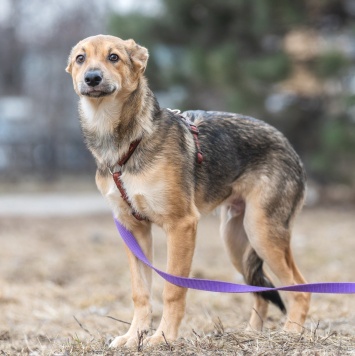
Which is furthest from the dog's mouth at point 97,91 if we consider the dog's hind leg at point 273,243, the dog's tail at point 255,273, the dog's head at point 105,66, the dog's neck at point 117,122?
the dog's tail at point 255,273

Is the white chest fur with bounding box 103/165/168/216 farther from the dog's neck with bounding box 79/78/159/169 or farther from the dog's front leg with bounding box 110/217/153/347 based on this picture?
the dog's front leg with bounding box 110/217/153/347

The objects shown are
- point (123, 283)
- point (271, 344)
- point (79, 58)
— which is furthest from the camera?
point (123, 283)

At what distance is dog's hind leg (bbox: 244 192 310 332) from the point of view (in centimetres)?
518

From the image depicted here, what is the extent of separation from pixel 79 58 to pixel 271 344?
2193mm

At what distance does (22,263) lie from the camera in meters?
9.15

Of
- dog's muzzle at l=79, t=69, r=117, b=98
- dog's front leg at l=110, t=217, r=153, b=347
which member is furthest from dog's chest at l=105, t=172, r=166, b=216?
dog's muzzle at l=79, t=69, r=117, b=98

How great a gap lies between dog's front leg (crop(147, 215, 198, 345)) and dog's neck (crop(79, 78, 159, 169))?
24.4 inches

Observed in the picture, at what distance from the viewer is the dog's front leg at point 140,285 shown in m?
4.69

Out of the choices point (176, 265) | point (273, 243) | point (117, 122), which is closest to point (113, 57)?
point (117, 122)

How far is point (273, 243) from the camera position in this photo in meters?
5.21

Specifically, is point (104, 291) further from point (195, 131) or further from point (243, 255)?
point (195, 131)

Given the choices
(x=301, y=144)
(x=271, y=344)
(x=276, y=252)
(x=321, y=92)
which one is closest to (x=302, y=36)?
(x=321, y=92)

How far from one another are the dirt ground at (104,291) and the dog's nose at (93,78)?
158cm

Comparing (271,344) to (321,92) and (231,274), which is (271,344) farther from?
(321,92)
